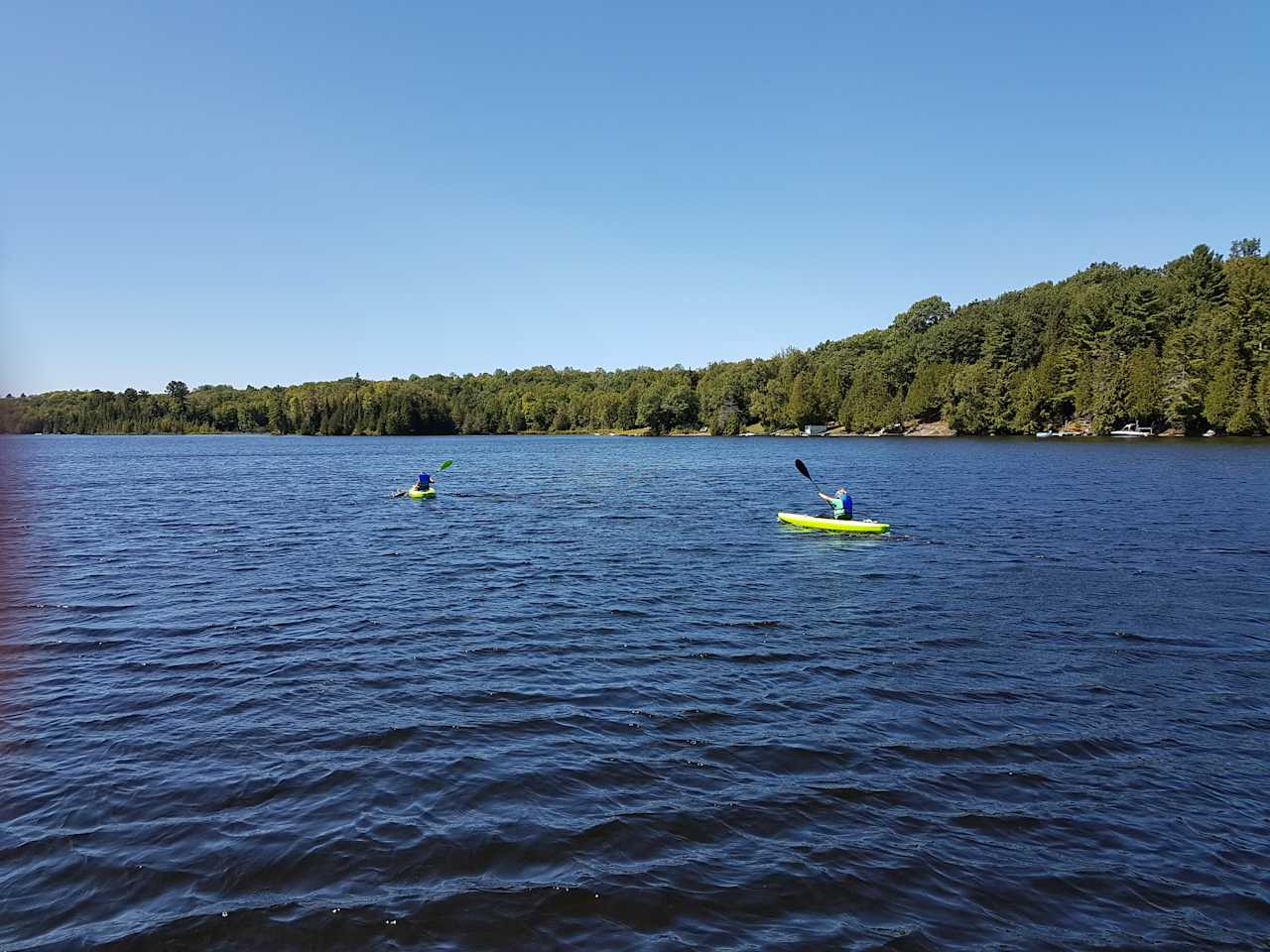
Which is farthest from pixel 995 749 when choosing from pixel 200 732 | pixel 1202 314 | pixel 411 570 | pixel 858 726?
pixel 1202 314

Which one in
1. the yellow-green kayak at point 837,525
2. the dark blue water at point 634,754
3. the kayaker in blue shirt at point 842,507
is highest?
the kayaker in blue shirt at point 842,507

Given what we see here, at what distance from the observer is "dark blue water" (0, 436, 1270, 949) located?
29.5 feet

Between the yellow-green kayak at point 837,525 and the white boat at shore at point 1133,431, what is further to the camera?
the white boat at shore at point 1133,431

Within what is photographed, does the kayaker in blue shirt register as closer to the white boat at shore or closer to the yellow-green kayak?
the yellow-green kayak

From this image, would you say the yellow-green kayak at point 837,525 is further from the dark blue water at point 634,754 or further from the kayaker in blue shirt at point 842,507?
the dark blue water at point 634,754

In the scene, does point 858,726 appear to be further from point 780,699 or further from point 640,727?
point 640,727

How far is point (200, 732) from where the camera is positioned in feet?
44.7

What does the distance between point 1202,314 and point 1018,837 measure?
163 m

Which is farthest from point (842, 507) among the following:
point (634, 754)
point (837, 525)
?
point (634, 754)

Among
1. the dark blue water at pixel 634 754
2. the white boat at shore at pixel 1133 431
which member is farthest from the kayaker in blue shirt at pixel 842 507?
the white boat at shore at pixel 1133 431

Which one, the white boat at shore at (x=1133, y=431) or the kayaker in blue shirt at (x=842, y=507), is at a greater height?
the white boat at shore at (x=1133, y=431)

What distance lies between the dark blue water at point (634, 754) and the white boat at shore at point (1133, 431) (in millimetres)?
126354

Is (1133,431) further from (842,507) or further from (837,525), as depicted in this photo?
(837,525)

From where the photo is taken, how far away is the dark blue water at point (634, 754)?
8977 mm
